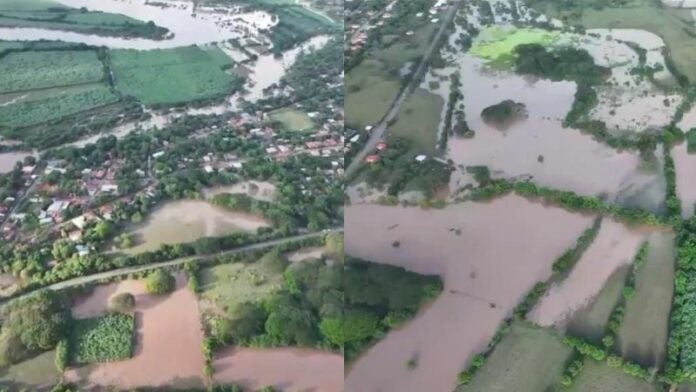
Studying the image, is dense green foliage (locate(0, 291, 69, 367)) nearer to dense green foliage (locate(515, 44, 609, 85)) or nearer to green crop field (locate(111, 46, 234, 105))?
green crop field (locate(111, 46, 234, 105))

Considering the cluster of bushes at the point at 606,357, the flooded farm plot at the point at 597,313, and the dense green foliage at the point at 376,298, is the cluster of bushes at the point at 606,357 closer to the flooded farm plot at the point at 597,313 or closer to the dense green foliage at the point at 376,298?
the flooded farm plot at the point at 597,313

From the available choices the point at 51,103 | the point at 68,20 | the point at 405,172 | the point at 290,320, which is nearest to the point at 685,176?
the point at 405,172

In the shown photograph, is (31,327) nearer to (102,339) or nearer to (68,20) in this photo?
(102,339)

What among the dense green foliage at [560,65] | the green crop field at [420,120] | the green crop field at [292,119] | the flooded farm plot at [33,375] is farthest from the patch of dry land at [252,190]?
the dense green foliage at [560,65]

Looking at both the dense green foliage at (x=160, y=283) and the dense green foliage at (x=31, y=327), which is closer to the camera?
the dense green foliage at (x=31, y=327)

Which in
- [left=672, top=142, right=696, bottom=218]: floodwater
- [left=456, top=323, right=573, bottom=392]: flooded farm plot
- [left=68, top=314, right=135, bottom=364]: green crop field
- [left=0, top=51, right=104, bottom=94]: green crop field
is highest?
[left=672, top=142, right=696, bottom=218]: floodwater

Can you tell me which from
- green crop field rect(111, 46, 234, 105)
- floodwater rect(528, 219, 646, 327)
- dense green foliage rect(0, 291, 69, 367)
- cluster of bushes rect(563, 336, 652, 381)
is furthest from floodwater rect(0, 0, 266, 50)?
cluster of bushes rect(563, 336, 652, 381)

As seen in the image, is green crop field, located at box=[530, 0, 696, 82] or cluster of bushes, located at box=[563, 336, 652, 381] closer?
cluster of bushes, located at box=[563, 336, 652, 381]

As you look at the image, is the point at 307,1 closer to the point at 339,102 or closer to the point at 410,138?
the point at 339,102
